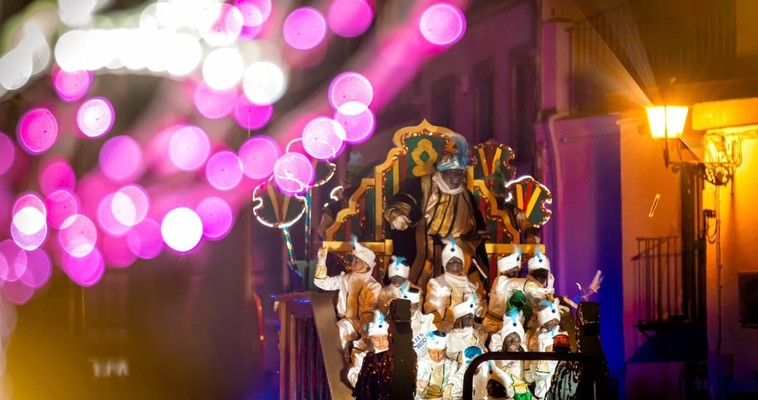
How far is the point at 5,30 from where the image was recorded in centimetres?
1173

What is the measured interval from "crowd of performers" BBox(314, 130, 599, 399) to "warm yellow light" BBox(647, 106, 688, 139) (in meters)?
1.46

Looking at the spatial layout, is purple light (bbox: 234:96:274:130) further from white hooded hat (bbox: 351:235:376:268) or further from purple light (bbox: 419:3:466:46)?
white hooded hat (bbox: 351:235:376:268)

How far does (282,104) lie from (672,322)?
18.2 ft

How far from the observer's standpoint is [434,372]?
749 cm

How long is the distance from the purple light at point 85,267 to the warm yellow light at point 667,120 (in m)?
8.67

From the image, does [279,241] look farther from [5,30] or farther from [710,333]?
[710,333]

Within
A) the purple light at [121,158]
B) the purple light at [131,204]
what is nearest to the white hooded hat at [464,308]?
the purple light at [121,158]

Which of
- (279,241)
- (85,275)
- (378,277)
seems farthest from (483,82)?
(85,275)

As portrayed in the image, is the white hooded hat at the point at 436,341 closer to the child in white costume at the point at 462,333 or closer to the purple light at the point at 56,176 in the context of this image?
the child in white costume at the point at 462,333

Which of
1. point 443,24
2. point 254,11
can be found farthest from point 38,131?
point 443,24

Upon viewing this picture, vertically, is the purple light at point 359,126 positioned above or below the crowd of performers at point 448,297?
above

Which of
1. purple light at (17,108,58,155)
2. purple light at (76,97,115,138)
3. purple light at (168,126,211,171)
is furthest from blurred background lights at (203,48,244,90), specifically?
purple light at (17,108,58,155)

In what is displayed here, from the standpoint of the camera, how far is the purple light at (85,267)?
14.8m

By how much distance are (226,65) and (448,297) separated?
20.0 feet
